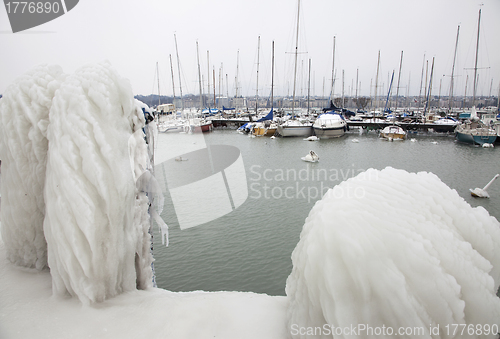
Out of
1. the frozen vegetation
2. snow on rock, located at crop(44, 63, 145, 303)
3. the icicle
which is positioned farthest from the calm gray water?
snow on rock, located at crop(44, 63, 145, 303)

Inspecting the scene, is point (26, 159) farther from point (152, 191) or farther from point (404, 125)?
point (404, 125)

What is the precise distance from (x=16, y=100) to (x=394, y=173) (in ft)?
11.3

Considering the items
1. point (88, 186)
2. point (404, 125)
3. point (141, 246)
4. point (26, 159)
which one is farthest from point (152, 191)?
point (404, 125)

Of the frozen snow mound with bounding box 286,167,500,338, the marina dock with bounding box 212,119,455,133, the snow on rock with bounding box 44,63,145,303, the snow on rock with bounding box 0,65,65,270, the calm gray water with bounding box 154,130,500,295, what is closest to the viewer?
the frozen snow mound with bounding box 286,167,500,338

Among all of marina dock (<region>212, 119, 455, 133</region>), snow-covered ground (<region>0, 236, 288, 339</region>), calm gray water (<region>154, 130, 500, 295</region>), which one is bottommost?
calm gray water (<region>154, 130, 500, 295</region>)

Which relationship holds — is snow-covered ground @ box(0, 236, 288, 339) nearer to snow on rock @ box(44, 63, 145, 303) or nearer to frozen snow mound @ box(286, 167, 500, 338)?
snow on rock @ box(44, 63, 145, 303)

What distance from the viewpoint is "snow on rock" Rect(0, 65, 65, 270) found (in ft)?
8.71

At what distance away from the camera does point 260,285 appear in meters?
5.70

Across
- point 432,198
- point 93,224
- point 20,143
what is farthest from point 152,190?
point 432,198

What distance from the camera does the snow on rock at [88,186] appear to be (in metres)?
2.33

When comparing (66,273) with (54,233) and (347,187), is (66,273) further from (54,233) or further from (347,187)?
(347,187)

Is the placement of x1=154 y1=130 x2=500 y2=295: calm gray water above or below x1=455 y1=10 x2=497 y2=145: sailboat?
below

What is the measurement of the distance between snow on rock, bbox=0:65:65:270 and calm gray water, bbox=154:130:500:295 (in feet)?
10.7

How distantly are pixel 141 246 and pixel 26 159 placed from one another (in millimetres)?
1370
